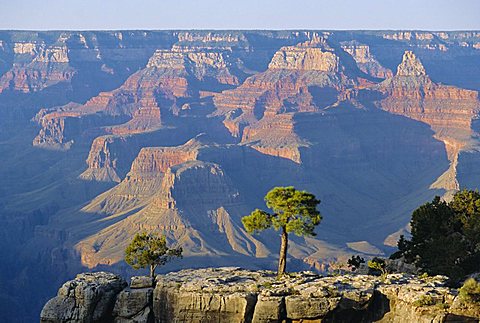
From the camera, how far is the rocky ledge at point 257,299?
45875 millimetres

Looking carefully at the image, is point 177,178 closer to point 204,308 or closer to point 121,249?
point 121,249

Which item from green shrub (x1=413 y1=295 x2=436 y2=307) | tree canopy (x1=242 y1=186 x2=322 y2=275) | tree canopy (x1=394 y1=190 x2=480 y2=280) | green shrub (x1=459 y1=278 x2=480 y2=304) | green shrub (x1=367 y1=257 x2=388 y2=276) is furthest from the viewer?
tree canopy (x1=394 y1=190 x2=480 y2=280)

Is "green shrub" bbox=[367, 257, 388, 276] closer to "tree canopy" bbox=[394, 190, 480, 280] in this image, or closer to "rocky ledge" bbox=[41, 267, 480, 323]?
"tree canopy" bbox=[394, 190, 480, 280]

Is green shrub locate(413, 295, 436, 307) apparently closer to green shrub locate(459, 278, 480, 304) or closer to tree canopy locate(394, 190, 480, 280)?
green shrub locate(459, 278, 480, 304)

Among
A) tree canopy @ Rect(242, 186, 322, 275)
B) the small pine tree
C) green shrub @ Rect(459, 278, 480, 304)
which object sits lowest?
green shrub @ Rect(459, 278, 480, 304)

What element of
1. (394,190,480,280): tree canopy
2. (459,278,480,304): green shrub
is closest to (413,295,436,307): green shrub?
(459,278,480,304): green shrub

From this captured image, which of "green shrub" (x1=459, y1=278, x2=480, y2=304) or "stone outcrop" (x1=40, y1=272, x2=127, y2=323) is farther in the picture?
"stone outcrop" (x1=40, y1=272, x2=127, y2=323)

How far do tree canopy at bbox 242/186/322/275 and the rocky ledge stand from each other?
82.6 inches

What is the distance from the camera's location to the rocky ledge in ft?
151

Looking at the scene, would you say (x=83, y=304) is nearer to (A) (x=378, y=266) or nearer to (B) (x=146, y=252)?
(B) (x=146, y=252)

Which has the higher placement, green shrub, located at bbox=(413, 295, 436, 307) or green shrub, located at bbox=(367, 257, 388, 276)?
green shrub, located at bbox=(367, 257, 388, 276)

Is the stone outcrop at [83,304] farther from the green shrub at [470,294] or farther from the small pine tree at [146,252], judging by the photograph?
the green shrub at [470,294]

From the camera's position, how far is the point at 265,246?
7047 inches

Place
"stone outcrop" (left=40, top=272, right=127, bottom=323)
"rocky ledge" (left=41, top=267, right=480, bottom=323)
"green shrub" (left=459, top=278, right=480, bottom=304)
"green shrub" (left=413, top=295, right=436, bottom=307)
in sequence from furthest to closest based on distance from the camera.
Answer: "stone outcrop" (left=40, top=272, right=127, bottom=323), "rocky ledge" (left=41, top=267, right=480, bottom=323), "green shrub" (left=413, top=295, right=436, bottom=307), "green shrub" (left=459, top=278, right=480, bottom=304)
